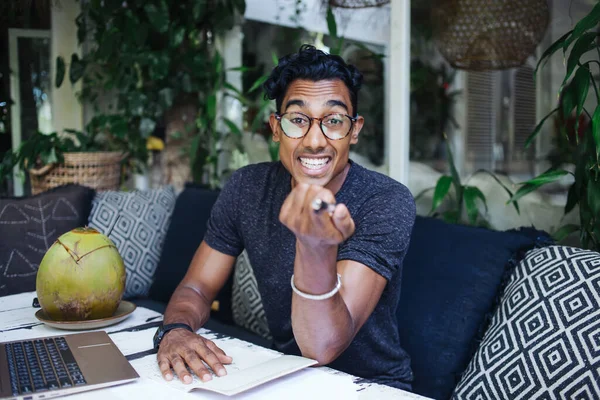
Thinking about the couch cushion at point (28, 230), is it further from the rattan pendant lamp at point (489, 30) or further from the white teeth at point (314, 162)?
the rattan pendant lamp at point (489, 30)

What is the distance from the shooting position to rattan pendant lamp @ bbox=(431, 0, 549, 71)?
8.70ft

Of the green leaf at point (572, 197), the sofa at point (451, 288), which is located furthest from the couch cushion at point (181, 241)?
the green leaf at point (572, 197)

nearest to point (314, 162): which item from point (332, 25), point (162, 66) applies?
point (332, 25)

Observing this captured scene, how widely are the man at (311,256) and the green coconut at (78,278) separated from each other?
17 cm

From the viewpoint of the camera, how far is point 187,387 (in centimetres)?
101

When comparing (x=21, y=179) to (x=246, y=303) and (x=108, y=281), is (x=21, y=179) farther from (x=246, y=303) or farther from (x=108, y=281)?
(x=108, y=281)

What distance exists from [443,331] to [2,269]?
1619 millimetres

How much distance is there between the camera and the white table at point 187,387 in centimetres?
98

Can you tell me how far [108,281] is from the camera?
4.47 ft

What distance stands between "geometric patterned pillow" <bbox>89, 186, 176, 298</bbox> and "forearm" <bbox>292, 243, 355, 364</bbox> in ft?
5.19

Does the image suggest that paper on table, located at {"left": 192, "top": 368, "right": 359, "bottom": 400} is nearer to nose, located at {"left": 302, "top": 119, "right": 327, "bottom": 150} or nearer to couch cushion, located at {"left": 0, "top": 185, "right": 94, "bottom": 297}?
nose, located at {"left": 302, "top": 119, "right": 327, "bottom": 150}

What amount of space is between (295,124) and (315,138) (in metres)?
0.07

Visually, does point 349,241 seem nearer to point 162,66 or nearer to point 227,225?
point 227,225

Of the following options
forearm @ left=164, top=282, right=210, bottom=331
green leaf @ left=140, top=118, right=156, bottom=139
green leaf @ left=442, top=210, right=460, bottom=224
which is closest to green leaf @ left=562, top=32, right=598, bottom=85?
green leaf @ left=442, top=210, right=460, bottom=224
